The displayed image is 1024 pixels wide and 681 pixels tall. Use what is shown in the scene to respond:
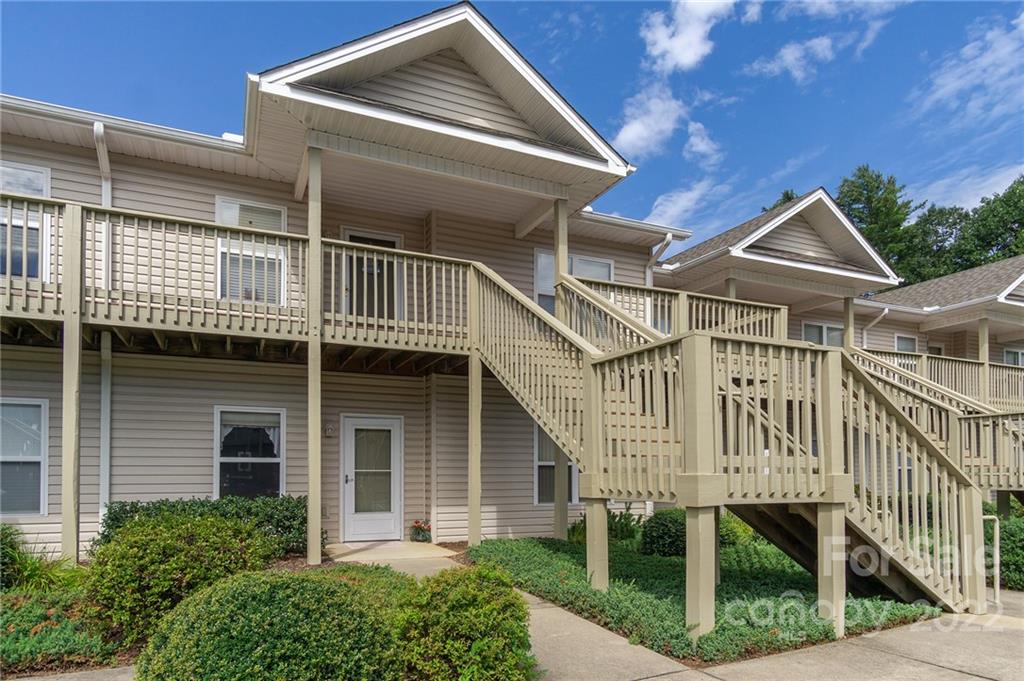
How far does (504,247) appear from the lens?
1227cm

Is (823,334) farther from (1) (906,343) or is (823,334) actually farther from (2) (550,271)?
(2) (550,271)

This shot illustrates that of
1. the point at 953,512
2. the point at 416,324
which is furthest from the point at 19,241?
the point at 953,512

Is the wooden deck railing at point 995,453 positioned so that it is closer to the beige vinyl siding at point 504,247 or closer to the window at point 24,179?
the beige vinyl siding at point 504,247

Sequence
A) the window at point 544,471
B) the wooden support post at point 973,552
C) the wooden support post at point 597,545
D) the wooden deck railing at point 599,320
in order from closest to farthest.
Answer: the wooden support post at point 973,552
the wooden support post at point 597,545
the wooden deck railing at point 599,320
the window at point 544,471

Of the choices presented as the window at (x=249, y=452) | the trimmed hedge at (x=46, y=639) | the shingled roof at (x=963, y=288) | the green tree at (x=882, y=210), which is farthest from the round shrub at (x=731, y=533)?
the green tree at (x=882, y=210)

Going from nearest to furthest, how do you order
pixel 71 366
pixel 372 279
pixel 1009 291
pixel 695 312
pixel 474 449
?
1. pixel 71 366
2. pixel 474 449
3. pixel 372 279
4. pixel 695 312
5. pixel 1009 291

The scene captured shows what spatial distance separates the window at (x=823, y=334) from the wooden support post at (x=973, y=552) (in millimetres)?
10772

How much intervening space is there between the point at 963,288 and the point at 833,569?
1648 centimetres

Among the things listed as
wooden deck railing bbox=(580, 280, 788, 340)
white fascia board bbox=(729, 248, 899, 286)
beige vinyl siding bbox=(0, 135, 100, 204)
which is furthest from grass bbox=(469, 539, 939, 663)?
beige vinyl siding bbox=(0, 135, 100, 204)

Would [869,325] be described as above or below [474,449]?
above

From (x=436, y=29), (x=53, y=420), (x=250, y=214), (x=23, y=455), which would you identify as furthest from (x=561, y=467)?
(x=23, y=455)

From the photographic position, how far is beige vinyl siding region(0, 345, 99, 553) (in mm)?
8805

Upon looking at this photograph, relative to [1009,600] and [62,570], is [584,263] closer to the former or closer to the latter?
[1009,600]

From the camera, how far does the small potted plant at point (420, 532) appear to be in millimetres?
10961
